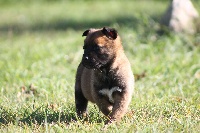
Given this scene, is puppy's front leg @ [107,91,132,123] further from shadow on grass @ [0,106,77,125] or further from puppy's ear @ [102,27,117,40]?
puppy's ear @ [102,27,117,40]

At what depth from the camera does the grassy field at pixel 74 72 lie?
583cm

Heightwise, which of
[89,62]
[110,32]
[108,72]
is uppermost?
[110,32]

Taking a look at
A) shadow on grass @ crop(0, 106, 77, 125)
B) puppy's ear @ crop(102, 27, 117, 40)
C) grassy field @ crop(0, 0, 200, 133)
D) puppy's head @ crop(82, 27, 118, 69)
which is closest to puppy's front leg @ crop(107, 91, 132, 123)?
grassy field @ crop(0, 0, 200, 133)

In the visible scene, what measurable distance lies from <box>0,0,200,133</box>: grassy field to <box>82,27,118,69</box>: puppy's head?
2.31 ft

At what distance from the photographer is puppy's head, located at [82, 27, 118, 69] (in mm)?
5754

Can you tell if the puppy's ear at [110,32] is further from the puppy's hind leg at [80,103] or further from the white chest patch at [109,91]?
the puppy's hind leg at [80,103]

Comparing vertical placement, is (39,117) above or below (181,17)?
below

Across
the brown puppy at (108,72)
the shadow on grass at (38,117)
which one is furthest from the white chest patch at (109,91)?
the shadow on grass at (38,117)

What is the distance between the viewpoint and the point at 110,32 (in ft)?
19.4

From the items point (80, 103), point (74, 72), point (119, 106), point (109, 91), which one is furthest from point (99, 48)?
point (74, 72)

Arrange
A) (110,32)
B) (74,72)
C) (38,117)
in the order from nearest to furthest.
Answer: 1. (110,32)
2. (38,117)
3. (74,72)

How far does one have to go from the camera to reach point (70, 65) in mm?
10406

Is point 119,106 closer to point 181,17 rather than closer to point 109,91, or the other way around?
point 109,91

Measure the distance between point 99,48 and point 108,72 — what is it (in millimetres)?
349
